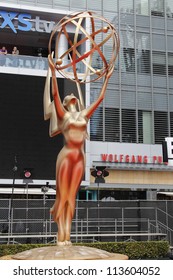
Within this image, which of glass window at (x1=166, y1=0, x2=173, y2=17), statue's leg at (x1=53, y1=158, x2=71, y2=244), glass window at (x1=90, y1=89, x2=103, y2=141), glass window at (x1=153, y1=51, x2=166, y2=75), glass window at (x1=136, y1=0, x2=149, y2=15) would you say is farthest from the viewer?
glass window at (x1=166, y1=0, x2=173, y2=17)

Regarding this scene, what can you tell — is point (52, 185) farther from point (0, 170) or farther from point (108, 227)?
point (108, 227)

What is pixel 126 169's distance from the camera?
1390 inches

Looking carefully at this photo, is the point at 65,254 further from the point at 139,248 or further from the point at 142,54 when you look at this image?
the point at 142,54

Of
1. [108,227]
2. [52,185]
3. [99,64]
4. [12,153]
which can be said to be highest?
[99,64]

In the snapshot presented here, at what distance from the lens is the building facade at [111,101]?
31.2m

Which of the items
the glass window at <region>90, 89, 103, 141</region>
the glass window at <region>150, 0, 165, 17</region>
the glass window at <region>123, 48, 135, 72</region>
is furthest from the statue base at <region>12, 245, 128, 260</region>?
the glass window at <region>150, 0, 165, 17</region>

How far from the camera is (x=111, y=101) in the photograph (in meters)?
35.9

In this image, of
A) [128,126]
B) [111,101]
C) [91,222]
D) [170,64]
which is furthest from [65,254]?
[170,64]

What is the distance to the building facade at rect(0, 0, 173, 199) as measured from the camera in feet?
102

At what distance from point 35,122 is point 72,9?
10.7 m

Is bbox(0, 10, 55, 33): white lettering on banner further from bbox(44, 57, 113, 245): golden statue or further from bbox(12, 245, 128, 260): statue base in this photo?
bbox(12, 245, 128, 260): statue base
